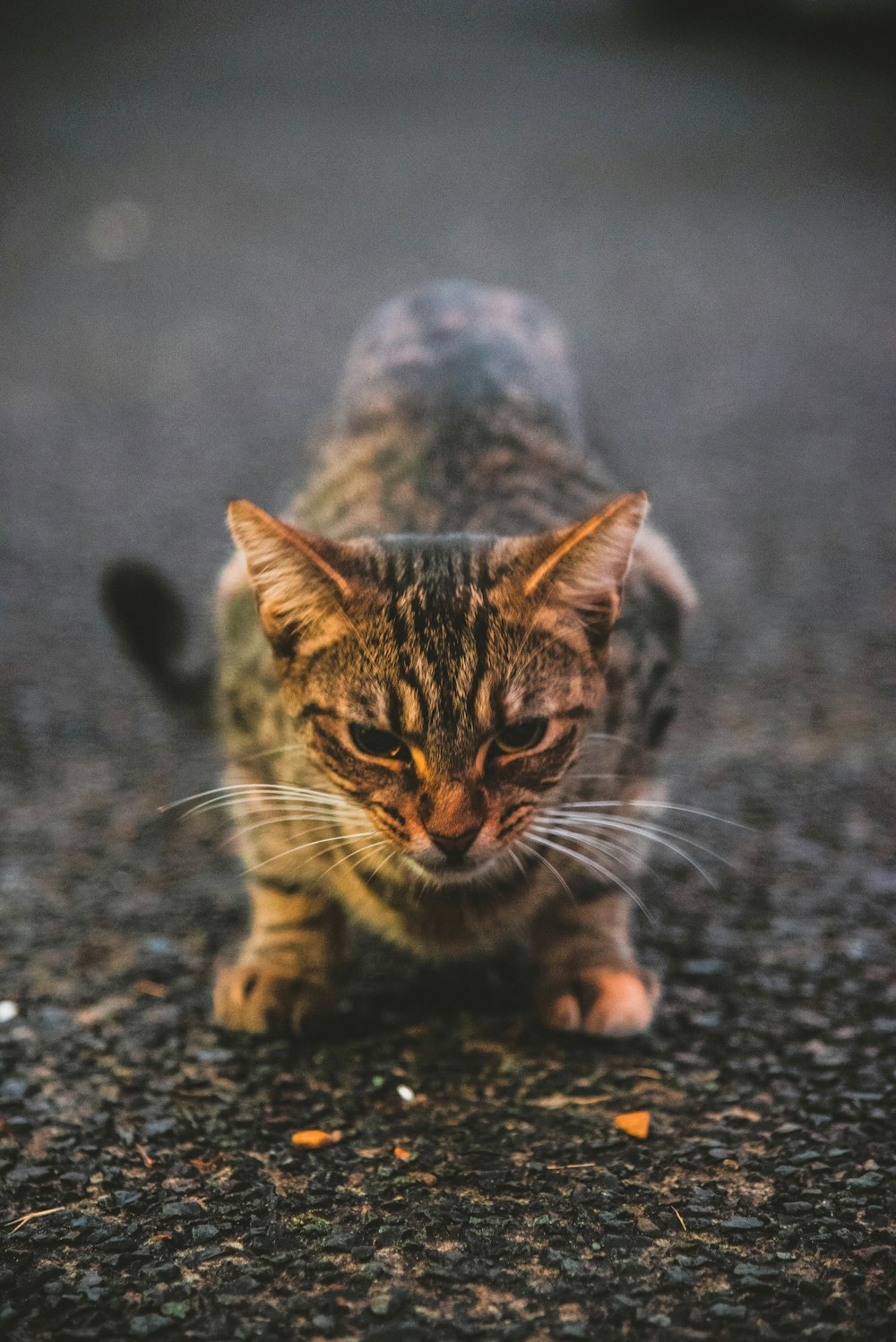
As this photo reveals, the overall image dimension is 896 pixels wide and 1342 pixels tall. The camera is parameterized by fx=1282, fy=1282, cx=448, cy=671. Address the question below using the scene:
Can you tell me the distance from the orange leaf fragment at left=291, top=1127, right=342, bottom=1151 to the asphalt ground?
2 centimetres

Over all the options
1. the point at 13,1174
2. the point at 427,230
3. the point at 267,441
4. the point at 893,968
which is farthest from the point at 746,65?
the point at 13,1174

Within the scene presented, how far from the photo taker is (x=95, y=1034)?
202cm

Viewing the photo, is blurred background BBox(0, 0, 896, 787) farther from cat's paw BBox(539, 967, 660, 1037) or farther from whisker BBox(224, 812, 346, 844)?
cat's paw BBox(539, 967, 660, 1037)

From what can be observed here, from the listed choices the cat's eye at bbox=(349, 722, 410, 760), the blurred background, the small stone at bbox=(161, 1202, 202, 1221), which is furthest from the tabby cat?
the blurred background

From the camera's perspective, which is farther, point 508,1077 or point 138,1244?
point 508,1077

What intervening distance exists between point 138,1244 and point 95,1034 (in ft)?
1.59

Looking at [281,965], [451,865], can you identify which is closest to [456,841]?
[451,865]

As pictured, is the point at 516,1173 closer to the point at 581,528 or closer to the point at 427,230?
the point at 581,528

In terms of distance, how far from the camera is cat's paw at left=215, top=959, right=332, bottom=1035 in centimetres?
202

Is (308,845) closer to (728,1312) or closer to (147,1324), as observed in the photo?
(147,1324)

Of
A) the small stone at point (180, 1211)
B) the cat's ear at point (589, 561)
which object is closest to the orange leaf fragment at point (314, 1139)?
the small stone at point (180, 1211)

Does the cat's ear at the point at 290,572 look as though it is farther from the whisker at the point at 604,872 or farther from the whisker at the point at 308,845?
the whisker at the point at 604,872

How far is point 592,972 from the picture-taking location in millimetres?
2035

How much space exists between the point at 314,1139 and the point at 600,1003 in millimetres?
491
